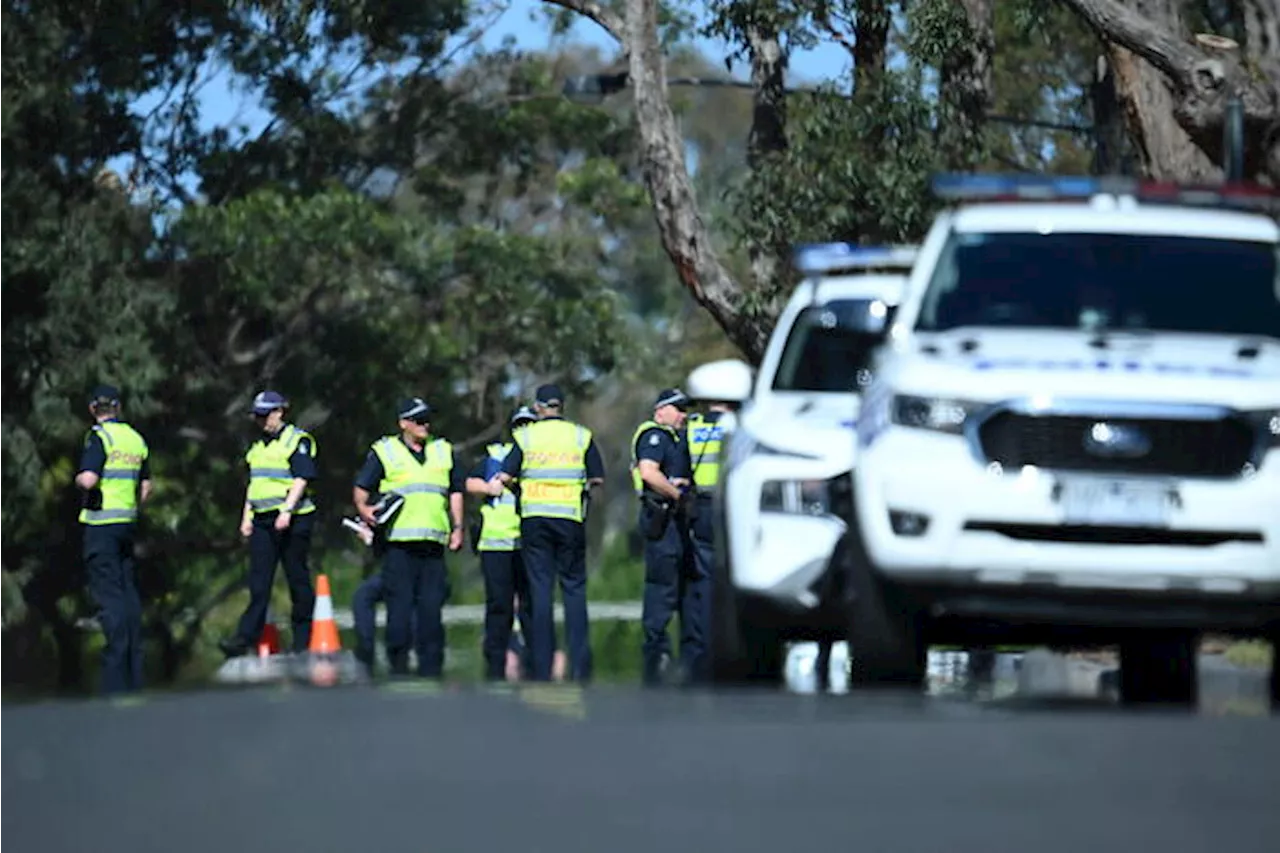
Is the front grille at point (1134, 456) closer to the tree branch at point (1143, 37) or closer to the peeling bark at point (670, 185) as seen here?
the tree branch at point (1143, 37)

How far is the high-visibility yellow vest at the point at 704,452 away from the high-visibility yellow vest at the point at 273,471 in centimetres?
247

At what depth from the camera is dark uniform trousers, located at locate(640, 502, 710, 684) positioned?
22266 mm

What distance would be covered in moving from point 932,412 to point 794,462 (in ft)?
5.83

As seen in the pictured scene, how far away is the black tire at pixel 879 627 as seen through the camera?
40.2ft

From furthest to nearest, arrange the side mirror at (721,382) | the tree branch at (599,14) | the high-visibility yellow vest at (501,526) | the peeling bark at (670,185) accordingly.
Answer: the tree branch at (599,14) < the peeling bark at (670,185) < the high-visibility yellow vest at (501,526) < the side mirror at (721,382)

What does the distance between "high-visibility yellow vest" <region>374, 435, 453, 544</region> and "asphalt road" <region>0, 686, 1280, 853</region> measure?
926cm

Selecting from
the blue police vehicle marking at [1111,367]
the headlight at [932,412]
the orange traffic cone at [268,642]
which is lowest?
the orange traffic cone at [268,642]

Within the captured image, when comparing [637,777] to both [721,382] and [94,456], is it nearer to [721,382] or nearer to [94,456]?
[721,382]

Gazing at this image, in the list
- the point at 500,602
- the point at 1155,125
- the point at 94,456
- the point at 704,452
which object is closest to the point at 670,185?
the point at 1155,125

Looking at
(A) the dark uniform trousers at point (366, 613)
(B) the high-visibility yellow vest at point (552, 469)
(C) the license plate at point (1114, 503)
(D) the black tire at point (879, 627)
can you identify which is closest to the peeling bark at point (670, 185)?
(A) the dark uniform trousers at point (366, 613)

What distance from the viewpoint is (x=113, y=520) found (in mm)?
21641

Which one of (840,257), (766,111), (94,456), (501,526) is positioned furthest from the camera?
(766,111)

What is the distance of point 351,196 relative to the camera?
43625mm

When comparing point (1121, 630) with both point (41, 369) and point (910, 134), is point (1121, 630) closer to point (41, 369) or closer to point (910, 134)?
point (910, 134)
